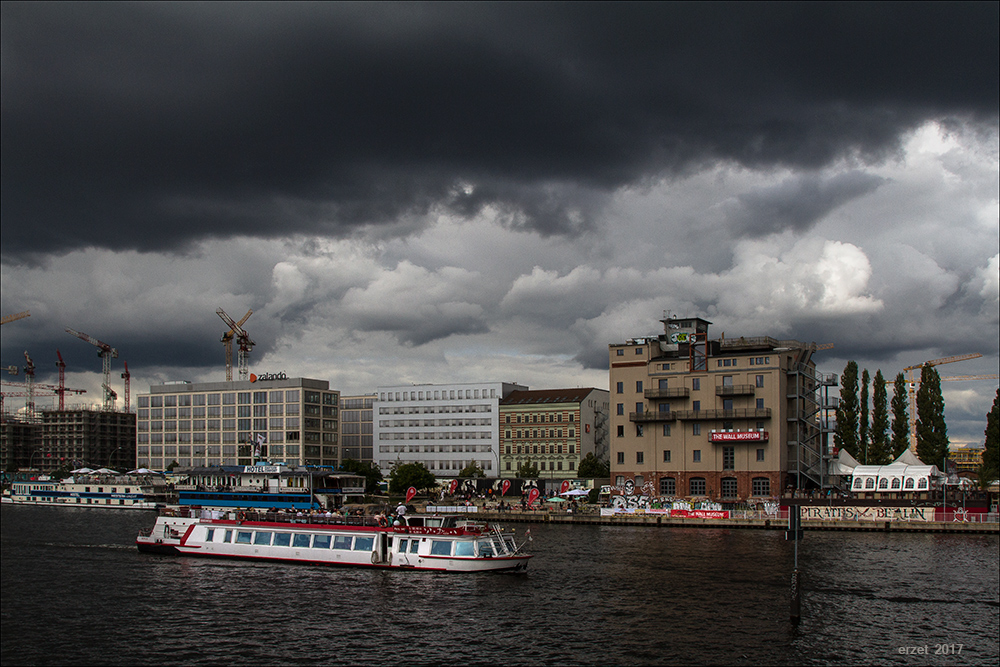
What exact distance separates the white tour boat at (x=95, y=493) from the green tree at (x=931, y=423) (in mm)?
137664

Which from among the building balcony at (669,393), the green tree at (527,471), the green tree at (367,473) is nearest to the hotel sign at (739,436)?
the building balcony at (669,393)

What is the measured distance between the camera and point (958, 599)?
57.5 m

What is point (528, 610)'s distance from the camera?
180ft

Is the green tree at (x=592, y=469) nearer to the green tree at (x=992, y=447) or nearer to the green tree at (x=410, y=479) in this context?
Answer: the green tree at (x=410, y=479)

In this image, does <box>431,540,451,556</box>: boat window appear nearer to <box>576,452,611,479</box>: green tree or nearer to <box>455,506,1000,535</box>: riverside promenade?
<box>455,506,1000,535</box>: riverside promenade

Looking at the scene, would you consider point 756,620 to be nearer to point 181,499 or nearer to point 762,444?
point 762,444

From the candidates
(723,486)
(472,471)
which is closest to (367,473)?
(472,471)

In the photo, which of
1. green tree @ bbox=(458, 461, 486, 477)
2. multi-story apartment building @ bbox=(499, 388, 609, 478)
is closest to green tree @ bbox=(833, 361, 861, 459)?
multi-story apartment building @ bbox=(499, 388, 609, 478)

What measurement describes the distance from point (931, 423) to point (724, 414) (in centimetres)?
3206

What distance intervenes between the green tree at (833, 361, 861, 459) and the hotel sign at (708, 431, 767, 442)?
14.8 meters

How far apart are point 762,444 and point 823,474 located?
13.0 meters

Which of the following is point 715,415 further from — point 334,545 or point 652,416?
point 334,545

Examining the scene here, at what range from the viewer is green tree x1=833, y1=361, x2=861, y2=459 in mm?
149375

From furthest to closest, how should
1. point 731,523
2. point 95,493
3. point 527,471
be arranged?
point 95,493 → point 527,471 → point 731,523
